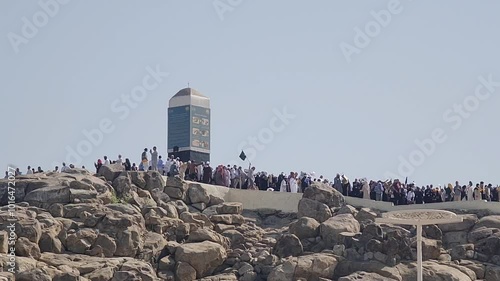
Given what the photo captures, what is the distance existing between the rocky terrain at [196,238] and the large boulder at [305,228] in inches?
1.5

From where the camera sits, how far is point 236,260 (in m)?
46.8

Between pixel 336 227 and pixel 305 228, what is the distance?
117 cm

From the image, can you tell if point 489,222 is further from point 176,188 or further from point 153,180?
point 153,180

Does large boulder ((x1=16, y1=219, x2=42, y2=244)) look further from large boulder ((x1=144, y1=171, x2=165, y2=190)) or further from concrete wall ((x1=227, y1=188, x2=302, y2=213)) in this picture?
concrete wall ((x1=227, y1=188, x2=302, y2=213))

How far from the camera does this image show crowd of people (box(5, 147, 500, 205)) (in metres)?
55.1

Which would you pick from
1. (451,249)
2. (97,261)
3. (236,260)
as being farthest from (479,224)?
(97,261)

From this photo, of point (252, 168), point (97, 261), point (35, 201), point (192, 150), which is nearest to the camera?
point (97, 261)

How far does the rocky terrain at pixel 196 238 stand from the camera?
4434cm

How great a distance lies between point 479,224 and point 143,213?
13.2 metres

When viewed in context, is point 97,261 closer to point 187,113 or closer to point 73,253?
point 73,253

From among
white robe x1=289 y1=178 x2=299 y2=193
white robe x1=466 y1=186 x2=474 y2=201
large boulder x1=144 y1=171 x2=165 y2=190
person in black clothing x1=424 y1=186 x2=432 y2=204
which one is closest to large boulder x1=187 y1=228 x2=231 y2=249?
large boulder x1=144 y1=171 x2=165 y2=190

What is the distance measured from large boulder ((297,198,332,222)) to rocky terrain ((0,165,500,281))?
1.9 inches

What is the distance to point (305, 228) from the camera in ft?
159

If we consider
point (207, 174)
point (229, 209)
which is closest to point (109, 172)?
point (229, 209)
